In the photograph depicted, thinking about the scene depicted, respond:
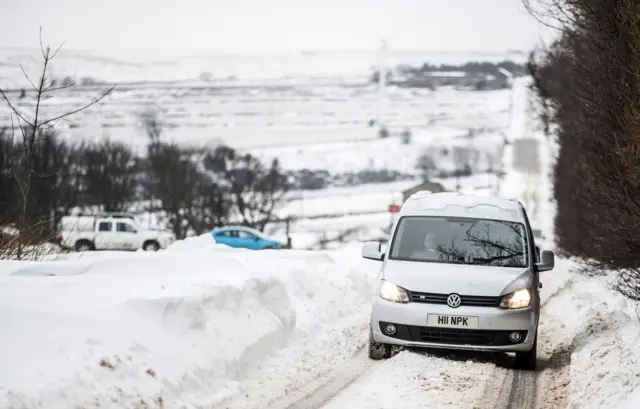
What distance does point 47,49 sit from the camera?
566 inches

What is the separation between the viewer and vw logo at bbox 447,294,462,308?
10188mm

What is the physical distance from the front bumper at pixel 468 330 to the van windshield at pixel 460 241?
0.97 metres

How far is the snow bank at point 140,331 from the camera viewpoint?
6953 mm

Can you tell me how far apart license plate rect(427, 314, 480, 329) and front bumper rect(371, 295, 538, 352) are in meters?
0.04

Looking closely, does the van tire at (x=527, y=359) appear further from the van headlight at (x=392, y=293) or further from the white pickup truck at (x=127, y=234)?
the white pickup truck at (x=127, y=234)

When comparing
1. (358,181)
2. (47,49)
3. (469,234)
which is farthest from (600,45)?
(358,181)

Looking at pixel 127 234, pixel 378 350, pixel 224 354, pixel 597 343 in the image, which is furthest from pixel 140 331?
pixel 127 234

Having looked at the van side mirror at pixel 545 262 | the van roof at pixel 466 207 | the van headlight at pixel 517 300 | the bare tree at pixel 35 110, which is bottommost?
the van headlight at pixel 517 300

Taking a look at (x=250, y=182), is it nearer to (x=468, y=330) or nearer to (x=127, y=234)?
(x=127, y=234)

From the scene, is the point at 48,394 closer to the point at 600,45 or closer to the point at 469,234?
the point at 469,234

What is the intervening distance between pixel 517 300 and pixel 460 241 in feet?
4.40

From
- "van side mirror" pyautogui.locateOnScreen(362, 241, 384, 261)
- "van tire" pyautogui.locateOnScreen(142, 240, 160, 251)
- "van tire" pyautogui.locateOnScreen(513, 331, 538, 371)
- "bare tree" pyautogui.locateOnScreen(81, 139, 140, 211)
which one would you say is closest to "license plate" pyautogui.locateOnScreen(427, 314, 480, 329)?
"van tire" pyautogui.locateOnScreen(513, 331, 538, 371)

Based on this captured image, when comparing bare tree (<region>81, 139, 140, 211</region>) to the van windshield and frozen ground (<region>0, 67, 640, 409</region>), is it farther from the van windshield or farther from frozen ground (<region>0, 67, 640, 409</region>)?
the van windshield

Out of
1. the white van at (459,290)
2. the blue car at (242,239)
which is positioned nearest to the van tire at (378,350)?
the white van at (459,290)
